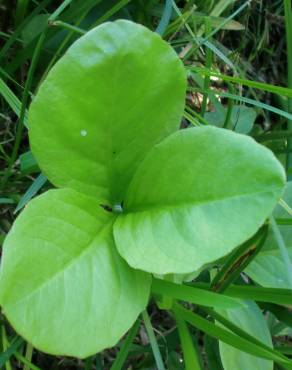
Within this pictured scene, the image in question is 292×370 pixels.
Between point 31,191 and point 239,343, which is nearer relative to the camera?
point 239,343

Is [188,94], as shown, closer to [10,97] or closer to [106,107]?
[10,97]

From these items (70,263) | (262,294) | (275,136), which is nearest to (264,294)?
(262,294)

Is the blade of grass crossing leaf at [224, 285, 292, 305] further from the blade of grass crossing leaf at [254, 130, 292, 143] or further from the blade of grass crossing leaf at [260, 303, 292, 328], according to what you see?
the blade of grass crossing leaf at [254, 130, 292, 143]

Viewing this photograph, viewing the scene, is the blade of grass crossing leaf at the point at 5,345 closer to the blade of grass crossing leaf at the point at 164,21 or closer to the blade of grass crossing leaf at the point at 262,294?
the blade of grass crossing leaf at the point at 262,294

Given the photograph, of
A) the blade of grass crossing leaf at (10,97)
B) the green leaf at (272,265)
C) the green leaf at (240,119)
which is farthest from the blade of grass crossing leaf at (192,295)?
the green leaf at (240,119)

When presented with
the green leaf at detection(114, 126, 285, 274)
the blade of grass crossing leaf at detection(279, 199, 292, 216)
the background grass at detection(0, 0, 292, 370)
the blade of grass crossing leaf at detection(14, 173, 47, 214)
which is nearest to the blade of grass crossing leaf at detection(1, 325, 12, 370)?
the background grass at detection(0, 0, 292, 370)

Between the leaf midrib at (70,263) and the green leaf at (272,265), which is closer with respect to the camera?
the leaf midrib at (70,263)
